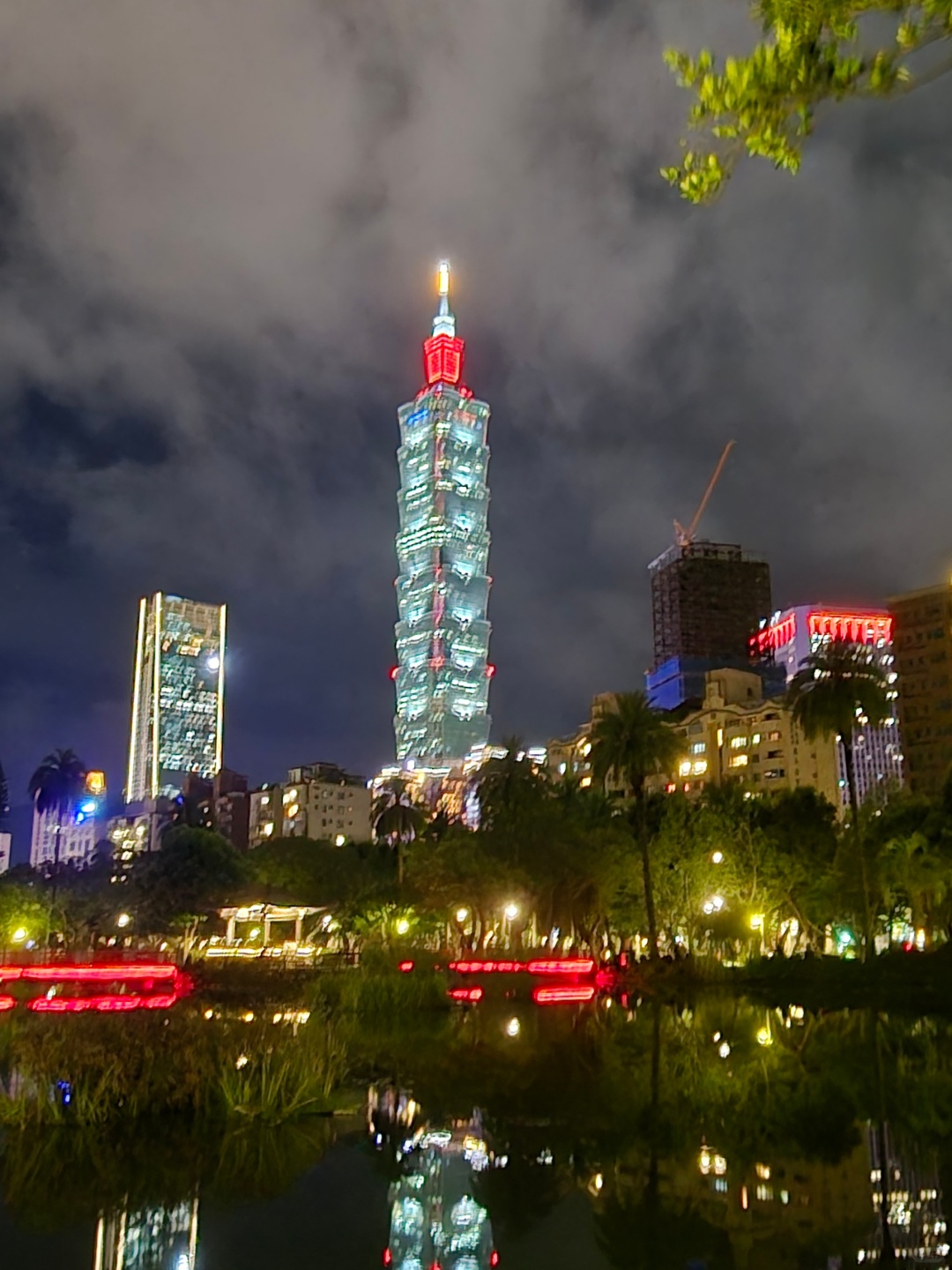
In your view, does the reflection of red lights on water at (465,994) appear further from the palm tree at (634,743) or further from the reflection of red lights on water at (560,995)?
the palm tree at (634,743)

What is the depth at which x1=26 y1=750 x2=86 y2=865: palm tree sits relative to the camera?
122m

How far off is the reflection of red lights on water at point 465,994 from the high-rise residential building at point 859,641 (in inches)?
3819

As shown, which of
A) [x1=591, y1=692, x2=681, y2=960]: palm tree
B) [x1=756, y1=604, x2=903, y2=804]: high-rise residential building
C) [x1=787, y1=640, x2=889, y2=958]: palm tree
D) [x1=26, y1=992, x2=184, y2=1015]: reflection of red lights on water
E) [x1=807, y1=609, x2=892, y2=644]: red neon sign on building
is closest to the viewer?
[x1=26, y1=992, x2=184, y2=1015]: reflection of red lights on water

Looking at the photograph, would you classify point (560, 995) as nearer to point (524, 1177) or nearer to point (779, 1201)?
point (524, 1177)

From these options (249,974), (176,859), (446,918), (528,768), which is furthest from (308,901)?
(249,974)

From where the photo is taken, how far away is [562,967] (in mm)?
50219

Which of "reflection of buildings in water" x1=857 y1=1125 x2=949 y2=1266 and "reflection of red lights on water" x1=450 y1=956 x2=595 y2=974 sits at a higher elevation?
"reflection of red lights on water" x1=450 y1=956 x2=595 y2=974

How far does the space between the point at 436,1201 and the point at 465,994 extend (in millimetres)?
31535

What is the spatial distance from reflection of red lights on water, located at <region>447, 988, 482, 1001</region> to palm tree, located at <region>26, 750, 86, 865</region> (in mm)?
89151

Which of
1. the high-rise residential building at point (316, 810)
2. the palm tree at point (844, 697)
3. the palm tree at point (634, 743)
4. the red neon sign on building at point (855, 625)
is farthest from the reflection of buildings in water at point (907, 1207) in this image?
the high-rise residential building at point (316, 810)

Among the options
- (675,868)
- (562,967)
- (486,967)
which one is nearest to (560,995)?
(562,967)

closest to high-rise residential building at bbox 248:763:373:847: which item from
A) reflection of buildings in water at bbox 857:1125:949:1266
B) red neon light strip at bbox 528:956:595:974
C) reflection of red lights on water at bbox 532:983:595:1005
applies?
red neon light strip at bbox 528:956:595:974

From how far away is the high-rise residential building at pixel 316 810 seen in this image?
18788 centimetres

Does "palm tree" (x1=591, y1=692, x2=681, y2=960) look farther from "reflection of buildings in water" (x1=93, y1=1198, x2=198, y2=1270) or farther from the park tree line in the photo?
"reflection of buildings in water" (x1=93, y1=1198, x2=198, y2=1270)
